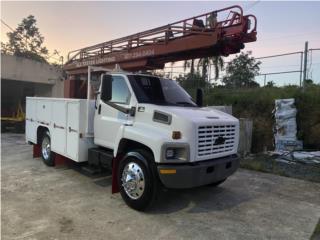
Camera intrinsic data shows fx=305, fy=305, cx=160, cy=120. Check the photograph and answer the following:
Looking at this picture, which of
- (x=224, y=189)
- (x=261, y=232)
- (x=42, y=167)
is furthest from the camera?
(x=42, y=167)

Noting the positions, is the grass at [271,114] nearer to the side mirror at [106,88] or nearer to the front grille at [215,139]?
the front grille at [215,139]

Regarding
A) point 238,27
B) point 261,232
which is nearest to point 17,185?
point 261,232

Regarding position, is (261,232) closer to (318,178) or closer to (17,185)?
(318,178)

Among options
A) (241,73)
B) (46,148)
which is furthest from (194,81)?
(46,148)

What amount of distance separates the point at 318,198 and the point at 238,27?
3662 mm

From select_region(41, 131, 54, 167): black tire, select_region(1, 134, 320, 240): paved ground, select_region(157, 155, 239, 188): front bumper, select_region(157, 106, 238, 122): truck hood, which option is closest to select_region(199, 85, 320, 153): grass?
select_region(1, 134, 320, 240): paved ground

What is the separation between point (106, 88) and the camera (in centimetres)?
573

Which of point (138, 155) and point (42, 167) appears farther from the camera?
point (42, 167)

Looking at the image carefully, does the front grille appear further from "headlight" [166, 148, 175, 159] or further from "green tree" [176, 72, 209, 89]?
"green tree" [176, 72, 209, 89]

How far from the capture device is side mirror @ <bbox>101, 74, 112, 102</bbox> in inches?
225

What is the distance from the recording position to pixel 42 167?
784 cm

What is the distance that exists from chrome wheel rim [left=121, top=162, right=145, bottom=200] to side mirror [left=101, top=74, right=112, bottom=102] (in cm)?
141

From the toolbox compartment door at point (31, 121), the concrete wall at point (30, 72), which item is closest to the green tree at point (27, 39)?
the concrete wall at point (30, 72)

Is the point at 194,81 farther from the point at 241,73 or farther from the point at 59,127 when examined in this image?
the point at 59,127
